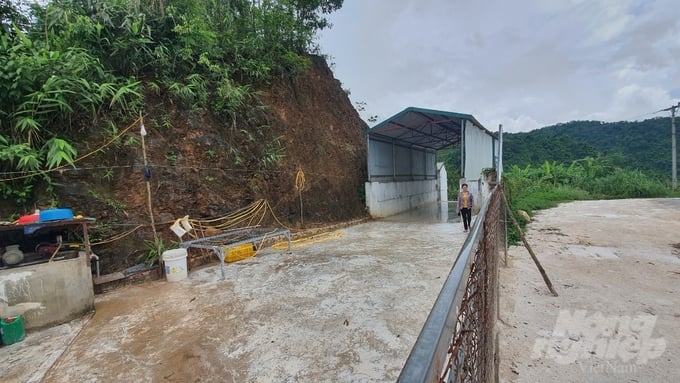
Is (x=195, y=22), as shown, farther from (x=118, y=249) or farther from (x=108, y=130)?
(x=118, y=249)

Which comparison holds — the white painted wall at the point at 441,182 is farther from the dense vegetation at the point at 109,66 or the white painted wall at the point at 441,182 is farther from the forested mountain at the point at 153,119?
the dense vegetation at the point at 109,66

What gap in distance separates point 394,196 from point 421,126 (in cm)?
338

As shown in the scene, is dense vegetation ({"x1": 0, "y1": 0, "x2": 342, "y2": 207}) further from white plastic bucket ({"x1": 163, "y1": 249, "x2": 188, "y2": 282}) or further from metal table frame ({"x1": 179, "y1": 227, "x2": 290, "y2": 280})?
metal table frame ({"x1": 179, "y1": 227, "x2": 290, "y2": 280})

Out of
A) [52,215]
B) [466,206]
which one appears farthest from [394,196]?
[52,215]

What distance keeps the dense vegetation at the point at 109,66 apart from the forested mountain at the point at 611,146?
103 ft

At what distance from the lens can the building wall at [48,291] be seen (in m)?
3.12

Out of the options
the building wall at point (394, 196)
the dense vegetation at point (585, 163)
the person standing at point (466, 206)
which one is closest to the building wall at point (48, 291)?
the person standing at point (466, 206)

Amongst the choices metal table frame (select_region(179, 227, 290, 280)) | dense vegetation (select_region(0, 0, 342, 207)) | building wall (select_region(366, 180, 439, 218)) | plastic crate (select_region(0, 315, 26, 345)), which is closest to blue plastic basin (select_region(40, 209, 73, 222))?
plastic crate (select_region(0, 315, 26, 345))

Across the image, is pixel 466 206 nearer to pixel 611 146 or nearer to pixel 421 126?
pixel 421 126

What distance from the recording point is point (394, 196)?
45.1 ft

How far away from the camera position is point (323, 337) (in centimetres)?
302

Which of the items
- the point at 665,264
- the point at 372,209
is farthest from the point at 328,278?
the point at 372,209

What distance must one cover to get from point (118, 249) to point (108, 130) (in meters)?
2.11

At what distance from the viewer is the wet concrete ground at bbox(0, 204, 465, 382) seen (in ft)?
8.38
